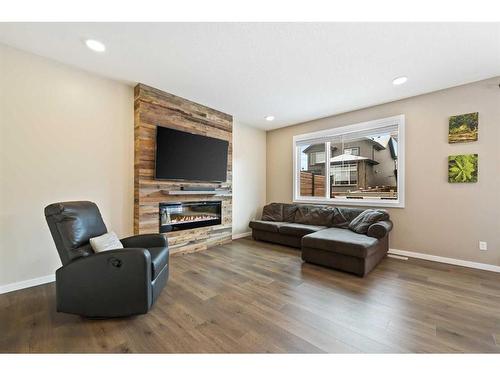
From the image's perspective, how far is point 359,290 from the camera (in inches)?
92.6

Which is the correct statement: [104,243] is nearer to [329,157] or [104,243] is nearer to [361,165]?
[329,157]

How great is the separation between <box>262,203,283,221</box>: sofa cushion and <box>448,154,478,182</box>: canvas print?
2895 mm

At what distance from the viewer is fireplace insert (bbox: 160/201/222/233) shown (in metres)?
3.42

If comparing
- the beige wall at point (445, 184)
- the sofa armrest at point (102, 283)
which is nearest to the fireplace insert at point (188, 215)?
the sofa armrest at point (102, 283)

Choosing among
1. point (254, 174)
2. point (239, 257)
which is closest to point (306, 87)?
point (254, 174)

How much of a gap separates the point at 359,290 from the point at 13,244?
3854mm

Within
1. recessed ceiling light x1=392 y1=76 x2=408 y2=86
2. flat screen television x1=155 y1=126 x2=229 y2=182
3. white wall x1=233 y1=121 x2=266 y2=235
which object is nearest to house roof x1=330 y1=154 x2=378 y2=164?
recessed ceiling light x1=392 y1=76 x2=408 y2=86

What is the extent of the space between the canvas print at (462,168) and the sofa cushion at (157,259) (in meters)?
4.10

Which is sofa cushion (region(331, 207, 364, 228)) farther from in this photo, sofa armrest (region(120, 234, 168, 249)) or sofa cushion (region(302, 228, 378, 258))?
sofa armrest (region(120, 234, 168, 249))

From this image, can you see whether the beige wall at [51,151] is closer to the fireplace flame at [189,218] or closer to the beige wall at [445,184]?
the fireplace flame at [189,218]

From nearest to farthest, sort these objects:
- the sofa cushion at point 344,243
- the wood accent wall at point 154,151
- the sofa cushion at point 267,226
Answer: the sofa cushion at point 344,243
the wood accent wall at point 154,151
the sofa cushion at point 267,226

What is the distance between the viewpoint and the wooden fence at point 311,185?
4.74 metres

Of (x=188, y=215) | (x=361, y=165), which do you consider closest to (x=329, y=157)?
(x=361, y=165)
